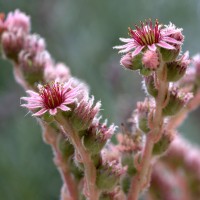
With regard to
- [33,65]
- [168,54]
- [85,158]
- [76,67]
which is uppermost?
[76,67]

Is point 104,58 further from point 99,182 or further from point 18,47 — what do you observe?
point 99,182

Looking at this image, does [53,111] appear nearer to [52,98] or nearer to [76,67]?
[52,98]

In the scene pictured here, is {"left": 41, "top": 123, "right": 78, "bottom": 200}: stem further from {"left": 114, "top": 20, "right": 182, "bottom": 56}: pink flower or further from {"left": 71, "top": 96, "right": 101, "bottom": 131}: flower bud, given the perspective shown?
{"left": 114, "top": 20, "right": 182, "bottom": 56}: pink flower

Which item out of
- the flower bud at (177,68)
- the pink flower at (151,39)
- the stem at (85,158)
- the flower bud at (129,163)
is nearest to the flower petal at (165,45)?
the pink flower at (151,39)

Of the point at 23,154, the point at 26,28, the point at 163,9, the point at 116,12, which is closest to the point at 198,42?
the point at 163,9

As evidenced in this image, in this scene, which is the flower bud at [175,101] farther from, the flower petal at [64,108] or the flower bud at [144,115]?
the flower petal at [64,108]

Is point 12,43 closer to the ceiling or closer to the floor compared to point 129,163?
closer to the ceiling

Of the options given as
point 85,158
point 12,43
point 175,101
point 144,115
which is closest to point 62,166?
point 85,158

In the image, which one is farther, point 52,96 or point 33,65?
point 33,65
